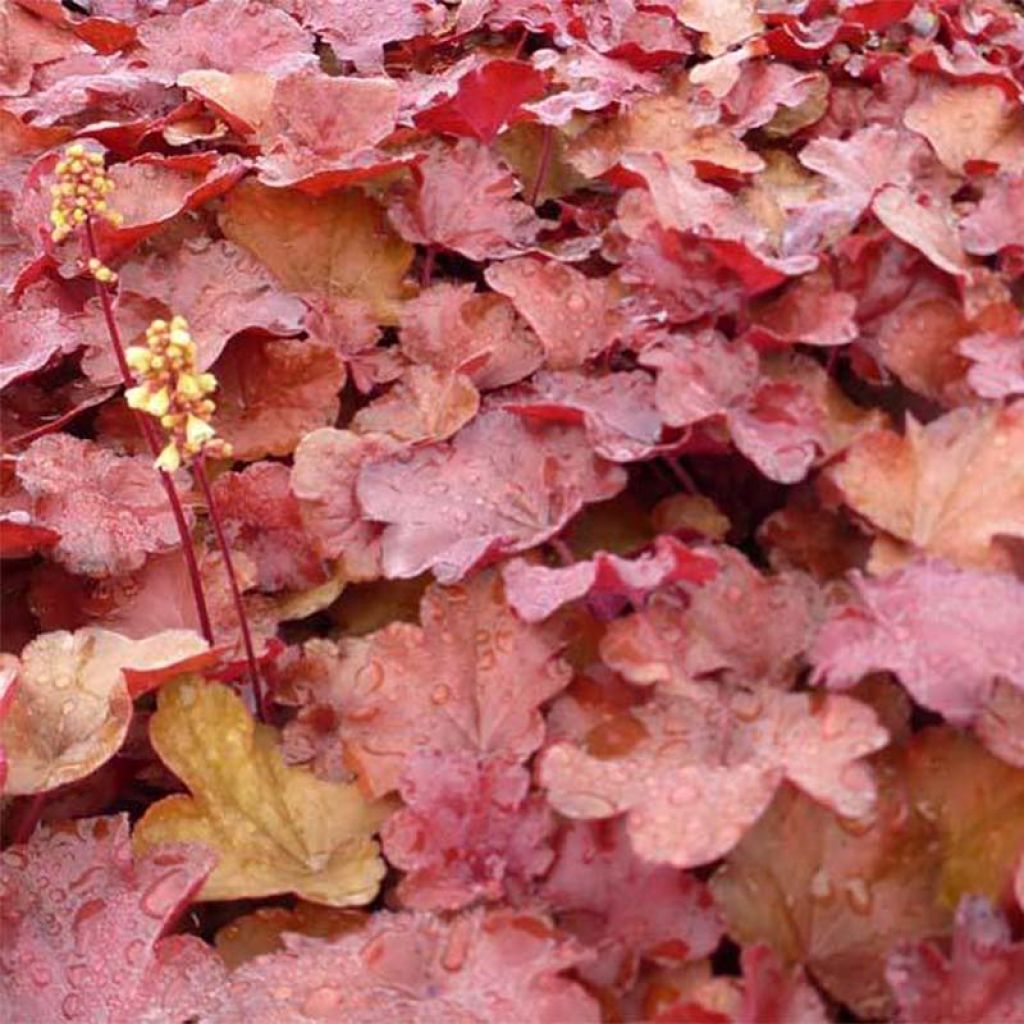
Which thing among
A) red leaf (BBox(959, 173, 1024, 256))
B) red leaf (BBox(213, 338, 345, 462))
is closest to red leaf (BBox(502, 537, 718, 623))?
red leaf (BBox(213, 338, 345, 462))

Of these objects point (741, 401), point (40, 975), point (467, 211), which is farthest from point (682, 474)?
point (40, 975)

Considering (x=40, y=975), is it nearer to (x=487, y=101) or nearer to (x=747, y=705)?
(x=747, y=705)

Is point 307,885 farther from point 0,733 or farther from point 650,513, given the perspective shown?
point 650,513

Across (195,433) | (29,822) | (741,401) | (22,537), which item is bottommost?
(29,822)

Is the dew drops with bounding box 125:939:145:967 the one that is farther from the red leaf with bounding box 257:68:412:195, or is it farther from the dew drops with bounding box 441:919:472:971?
the red leaf with bounding box 257:68:412:195

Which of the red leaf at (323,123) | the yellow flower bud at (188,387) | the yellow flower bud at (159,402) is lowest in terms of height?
the red leaf at (323,123)

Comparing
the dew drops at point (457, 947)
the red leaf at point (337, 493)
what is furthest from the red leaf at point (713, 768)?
the red leaf at point (337, 493)

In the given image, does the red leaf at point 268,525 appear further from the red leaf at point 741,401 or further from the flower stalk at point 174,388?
the red leaf at point 741,401
